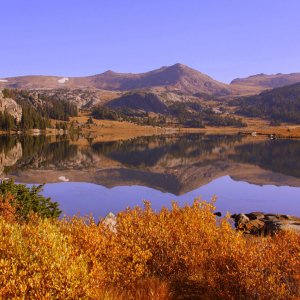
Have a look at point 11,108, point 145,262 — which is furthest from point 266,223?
point 11,108

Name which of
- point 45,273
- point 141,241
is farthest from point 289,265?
point 45,273

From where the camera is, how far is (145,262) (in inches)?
448

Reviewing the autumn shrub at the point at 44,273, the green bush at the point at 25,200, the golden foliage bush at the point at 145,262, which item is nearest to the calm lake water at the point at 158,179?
the green bush at the point at 25,200

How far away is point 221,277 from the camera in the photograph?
11.2m

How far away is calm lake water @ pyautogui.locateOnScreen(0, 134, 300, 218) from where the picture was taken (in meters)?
40.2

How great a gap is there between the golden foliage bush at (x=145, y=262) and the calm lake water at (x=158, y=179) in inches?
497

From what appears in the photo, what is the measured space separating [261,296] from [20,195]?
15.8m

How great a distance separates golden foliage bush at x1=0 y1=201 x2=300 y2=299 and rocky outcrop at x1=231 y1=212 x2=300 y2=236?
1207 cm

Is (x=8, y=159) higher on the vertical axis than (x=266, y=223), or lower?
higher

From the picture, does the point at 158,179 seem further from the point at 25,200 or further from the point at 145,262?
the point at 145,262

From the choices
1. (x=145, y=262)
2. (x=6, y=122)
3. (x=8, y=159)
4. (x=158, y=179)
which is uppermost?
(x=6, y=122)

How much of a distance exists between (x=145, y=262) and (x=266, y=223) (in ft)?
65.7

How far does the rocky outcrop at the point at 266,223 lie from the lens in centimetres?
2586

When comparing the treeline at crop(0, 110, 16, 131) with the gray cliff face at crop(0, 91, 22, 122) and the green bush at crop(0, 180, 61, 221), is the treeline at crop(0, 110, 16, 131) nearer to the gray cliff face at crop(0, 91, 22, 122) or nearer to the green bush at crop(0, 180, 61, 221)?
the gray cliff face at crop(0, 91, 22, 122)
